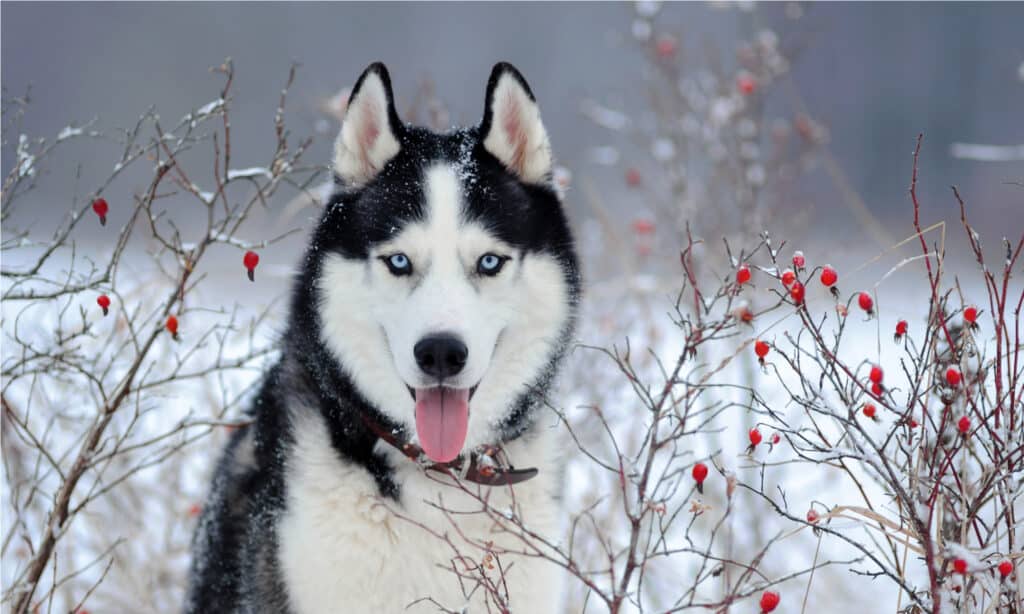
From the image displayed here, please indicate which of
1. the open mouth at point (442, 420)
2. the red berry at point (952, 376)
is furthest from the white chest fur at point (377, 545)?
the red berry at point (952, 376)

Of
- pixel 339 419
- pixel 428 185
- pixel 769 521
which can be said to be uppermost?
pixel 769 521

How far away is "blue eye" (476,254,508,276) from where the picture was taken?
242cm

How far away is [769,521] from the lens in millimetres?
6336

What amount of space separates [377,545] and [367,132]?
3.70 feet

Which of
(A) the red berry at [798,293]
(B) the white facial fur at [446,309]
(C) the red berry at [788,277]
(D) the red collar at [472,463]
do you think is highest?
(B) the white facial fur at [446,309]

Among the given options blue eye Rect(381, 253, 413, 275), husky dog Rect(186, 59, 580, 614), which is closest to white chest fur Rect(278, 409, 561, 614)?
husky dog Rect(186, 59, 580, 614)

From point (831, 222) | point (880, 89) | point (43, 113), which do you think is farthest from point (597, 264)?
point (43, 113)

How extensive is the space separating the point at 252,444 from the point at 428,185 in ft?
3.15

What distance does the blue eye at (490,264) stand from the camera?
2.42 m

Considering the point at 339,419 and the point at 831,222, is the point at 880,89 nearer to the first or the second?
the point at 831,222

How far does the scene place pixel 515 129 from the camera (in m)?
2.69

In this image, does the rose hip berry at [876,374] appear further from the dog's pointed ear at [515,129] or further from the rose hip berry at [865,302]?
the dog's pointed ear at [515,129]

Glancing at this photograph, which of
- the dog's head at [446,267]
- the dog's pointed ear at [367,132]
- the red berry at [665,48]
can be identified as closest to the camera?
the dog's head at [446,267]

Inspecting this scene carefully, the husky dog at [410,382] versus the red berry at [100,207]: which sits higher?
the red berry at [100,207]
